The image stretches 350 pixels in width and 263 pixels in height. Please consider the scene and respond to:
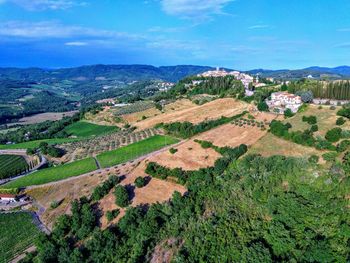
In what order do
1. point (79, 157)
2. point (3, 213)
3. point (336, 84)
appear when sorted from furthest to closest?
point (336, 84) < point (79, 157) < point (3, 213)

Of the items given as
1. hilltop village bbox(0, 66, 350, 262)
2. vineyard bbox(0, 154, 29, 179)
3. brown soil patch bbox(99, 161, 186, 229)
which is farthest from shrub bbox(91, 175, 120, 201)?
vineyard bbox(0, 154, 29, 179)

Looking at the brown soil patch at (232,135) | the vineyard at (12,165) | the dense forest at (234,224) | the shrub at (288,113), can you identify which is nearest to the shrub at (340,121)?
the shrub at (288,113)

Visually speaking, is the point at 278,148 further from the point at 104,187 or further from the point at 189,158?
the point at 104,187

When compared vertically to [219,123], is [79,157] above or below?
below

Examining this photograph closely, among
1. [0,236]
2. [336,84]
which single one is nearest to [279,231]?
[0,236]

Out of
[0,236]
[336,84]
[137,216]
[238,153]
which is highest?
[336,84]

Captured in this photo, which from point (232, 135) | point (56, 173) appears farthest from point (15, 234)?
point (232, 135)

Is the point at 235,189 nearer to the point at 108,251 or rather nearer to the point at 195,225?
the point at 195,225
